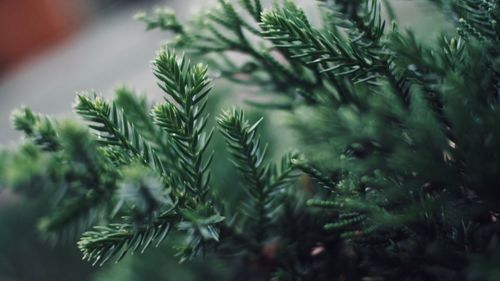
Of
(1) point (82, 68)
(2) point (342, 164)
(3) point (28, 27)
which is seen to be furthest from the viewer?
(3) point (28, 27)

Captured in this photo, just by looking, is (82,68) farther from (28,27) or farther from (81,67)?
(28,27)

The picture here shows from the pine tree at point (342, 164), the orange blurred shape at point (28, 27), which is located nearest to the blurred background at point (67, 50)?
the orange blurred shape at point (28, 27)

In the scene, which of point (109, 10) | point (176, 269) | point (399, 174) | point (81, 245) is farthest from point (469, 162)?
point (109, 10)

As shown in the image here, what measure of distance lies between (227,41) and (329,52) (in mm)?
142

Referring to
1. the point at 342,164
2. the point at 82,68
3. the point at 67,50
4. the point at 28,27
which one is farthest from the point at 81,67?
the point at 342,164

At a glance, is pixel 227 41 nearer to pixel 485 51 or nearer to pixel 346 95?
pixel 346 95

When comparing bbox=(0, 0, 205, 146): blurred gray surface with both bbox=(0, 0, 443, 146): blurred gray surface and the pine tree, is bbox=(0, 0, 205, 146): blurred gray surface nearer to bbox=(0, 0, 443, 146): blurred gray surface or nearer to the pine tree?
bbox=(0, 0, 443, 146): blurred gray surface

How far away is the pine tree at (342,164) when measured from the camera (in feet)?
1.05

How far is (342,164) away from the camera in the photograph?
35 centimetres

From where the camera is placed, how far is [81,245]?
14.0 inches

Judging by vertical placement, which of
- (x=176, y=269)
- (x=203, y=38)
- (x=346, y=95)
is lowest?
(x=176, y=269)

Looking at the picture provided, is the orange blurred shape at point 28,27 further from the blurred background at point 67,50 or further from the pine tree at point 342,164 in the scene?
the pine tree at point 342,164

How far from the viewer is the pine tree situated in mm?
321

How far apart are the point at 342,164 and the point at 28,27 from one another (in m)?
3.73
